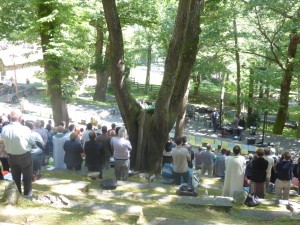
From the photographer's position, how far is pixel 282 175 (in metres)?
9.12

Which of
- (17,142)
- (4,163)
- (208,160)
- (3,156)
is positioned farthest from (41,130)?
(208,160)

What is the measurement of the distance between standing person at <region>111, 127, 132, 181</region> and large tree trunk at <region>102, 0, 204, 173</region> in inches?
67.2

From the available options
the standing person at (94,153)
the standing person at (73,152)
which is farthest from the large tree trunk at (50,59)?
the standing person at (94,153)

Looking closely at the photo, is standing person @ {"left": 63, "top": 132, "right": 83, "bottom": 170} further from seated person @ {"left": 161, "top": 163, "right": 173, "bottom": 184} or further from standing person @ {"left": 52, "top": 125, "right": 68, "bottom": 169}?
seated person @ {"left": 161, "top": 163, "right": 173, "bottom": 184}

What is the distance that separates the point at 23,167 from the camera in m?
6.62

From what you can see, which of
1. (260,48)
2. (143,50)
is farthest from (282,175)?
(143,50)

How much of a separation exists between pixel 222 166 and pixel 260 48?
39.8 ft

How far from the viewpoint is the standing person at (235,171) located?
8.57 metres

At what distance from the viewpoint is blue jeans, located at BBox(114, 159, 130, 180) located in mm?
9781

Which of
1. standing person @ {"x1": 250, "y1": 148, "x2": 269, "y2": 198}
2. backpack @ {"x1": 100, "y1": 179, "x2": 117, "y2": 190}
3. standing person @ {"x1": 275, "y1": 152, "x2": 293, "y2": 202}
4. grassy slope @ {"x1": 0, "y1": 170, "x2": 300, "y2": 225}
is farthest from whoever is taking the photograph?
standing person @ {"x1": 275, "y1": 152, "x2": 293, "y2": 202}

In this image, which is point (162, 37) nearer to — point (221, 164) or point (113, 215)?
point (221, 164)

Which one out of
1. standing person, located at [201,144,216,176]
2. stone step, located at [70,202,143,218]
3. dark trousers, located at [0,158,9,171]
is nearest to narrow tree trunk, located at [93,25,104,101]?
standing person, located at [201,144,216,176]

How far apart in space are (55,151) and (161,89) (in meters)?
3.30

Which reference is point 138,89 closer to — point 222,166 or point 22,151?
point 222,166
